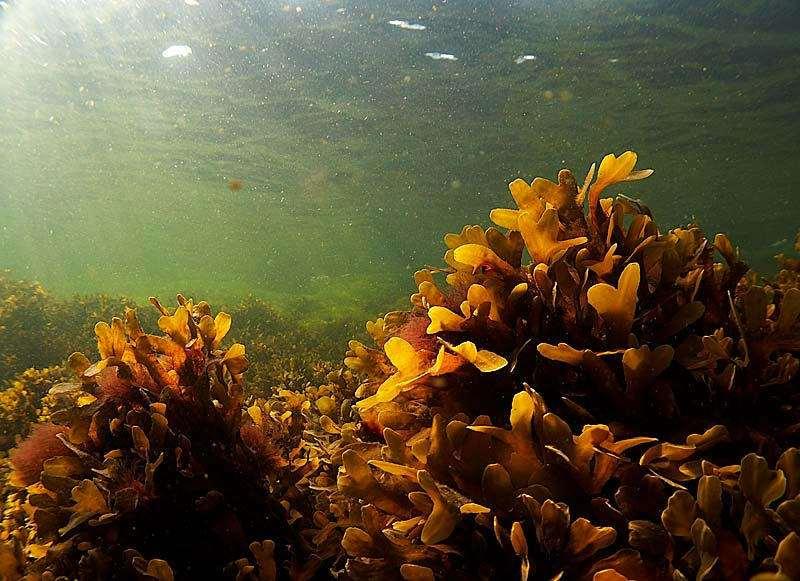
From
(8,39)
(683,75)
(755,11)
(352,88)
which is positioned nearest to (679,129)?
(683,75)

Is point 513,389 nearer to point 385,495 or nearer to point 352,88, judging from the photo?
point 385,495

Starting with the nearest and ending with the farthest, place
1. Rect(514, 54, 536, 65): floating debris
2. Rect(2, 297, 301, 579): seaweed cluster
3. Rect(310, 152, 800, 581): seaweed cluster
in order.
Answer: Rect(310, 152, 800, 581): seaweed cluster, Rect(2, 297, 301, 579): seaweed cluster, Rect(514, 54, 536, 65): floating debris

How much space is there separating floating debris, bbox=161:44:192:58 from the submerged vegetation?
16.8 meters

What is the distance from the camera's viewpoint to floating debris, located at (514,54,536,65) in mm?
14867

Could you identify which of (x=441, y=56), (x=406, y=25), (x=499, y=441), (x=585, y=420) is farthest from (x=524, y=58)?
(x=499, y=441)

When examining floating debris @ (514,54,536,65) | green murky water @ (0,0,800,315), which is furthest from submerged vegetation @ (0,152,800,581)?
floating debris @ (514,54,536,65)

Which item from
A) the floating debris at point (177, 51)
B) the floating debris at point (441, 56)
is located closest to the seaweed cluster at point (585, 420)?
the floating debris at point (441, 56)

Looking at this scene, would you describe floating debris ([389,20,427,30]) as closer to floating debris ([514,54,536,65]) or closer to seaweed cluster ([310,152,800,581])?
floating debris ([514,54,536,65])

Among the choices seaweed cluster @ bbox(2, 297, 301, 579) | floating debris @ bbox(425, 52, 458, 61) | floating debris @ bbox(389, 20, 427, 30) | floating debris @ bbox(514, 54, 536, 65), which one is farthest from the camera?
floating debris @ bbox(514, 54, 536, 65)

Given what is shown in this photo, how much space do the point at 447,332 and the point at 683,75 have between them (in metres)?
19.6

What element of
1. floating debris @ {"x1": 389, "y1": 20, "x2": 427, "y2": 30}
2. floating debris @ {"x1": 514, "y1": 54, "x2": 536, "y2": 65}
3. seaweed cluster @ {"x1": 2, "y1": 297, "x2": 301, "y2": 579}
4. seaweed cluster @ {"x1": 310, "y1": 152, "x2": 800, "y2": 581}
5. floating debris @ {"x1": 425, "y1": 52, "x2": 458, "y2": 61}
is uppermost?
floating debris @ {"x1": 389, "y1": 20, "x2": 427, "y2": 30}

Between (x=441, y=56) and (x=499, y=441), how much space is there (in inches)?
615

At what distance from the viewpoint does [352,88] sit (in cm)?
1739

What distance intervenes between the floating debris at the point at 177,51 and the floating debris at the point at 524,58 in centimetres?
1087
